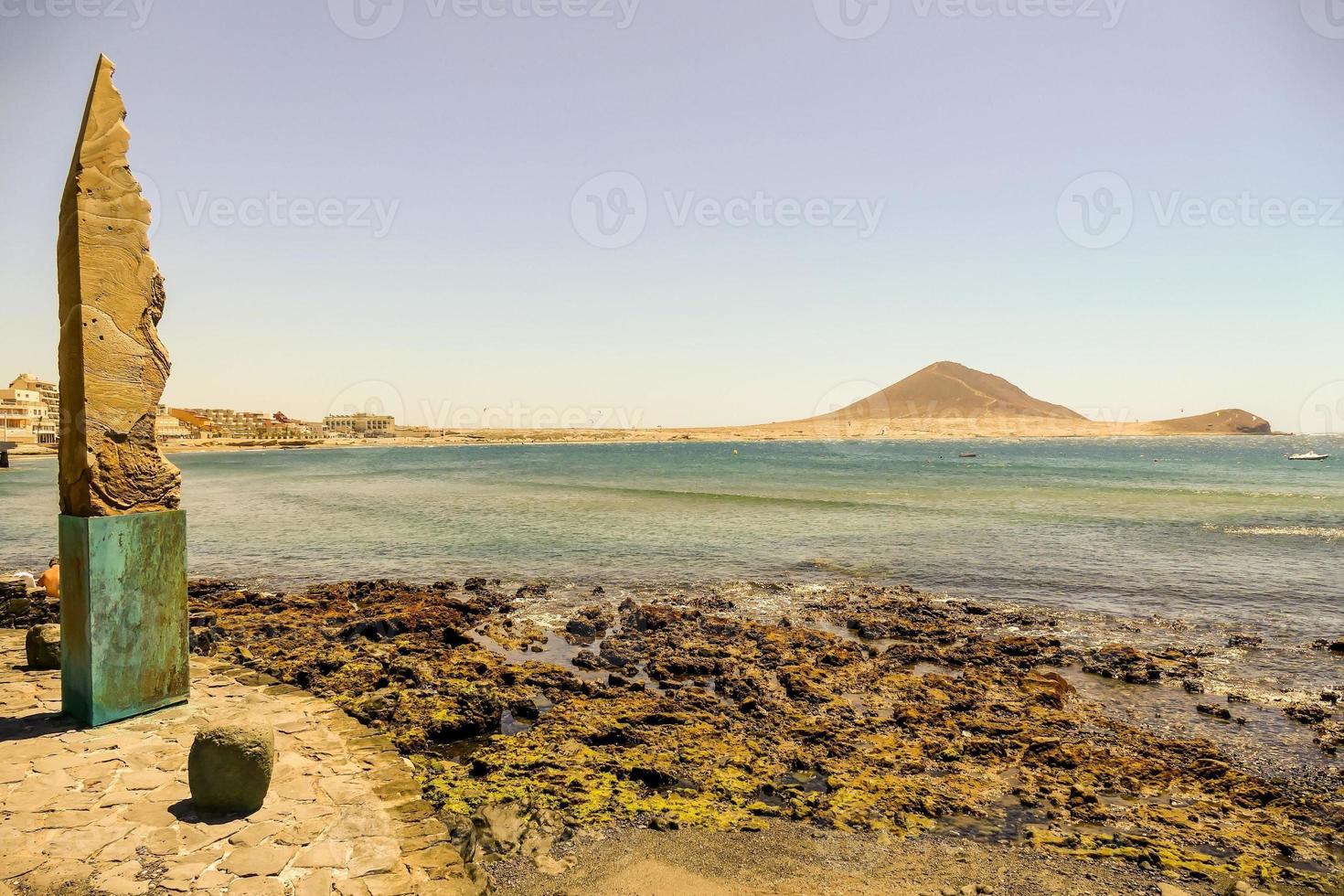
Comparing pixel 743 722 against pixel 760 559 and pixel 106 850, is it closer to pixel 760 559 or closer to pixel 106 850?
pixel 106 850

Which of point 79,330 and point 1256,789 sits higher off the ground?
point 79,330

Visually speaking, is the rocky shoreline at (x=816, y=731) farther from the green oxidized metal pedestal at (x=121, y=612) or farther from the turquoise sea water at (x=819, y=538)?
the turquoise sea water at (x=819, y=538)

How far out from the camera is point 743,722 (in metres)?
9.39

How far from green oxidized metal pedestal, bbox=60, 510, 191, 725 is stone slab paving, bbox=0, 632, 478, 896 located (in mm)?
323

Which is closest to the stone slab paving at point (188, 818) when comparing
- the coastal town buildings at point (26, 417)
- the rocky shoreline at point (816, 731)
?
the rocky shoreline at point (816, 731)

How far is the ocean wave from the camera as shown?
92.8 feet

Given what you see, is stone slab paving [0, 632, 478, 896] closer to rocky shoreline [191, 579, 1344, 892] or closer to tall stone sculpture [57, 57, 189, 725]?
rocky shoreline [191, 579, 1344, 892]

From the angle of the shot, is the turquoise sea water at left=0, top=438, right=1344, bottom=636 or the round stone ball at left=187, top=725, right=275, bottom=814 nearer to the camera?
the round stone ball at left=187, top=725, right=275, bottom=814

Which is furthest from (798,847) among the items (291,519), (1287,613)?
(291,519)

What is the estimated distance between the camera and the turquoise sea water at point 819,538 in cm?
1930

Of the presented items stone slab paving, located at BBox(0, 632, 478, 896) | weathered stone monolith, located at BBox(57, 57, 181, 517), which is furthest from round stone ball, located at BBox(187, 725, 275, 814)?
weathered stone monolith, located at BBox(57, 57, 181, 517)

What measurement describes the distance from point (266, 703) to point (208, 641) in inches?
147

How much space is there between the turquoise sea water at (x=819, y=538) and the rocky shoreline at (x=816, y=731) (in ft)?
17.8

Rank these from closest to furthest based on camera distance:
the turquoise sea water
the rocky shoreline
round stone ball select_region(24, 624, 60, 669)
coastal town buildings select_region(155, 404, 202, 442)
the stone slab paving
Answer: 1. the stone slab paving
2. the rocky shoreline
3. round stone ball select_region(24, 624, 60, 669)
4. the turquoise sea water
5. coastal town buildings select_region(155, 404, 202, 442)
